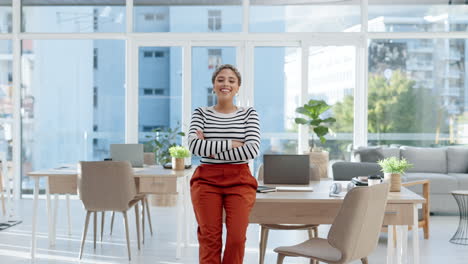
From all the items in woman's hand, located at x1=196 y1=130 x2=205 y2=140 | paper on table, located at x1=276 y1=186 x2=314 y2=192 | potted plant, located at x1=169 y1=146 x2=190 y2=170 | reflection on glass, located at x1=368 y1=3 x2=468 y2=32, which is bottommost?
paper on table, located at x1=276 y1=186 x2=314 y2=192

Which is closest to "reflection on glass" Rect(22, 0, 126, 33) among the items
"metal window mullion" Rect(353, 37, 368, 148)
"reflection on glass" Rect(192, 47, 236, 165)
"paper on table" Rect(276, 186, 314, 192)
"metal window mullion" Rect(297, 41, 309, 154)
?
"reflection on glass" Rect(192, 47, 236, 165)

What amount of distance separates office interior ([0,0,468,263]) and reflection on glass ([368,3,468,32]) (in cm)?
2

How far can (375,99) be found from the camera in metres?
9.80

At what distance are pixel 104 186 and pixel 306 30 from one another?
17.3 ft

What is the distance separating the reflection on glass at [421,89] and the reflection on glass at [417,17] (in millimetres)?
199

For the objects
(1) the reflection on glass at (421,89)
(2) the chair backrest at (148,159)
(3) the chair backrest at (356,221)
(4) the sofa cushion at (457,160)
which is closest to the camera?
(3) the chair backrest at (356,221)

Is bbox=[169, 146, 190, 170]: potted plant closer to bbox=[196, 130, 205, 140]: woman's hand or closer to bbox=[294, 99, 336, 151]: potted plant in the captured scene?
bbox=[196, 130, 205, 140]: woman's hand

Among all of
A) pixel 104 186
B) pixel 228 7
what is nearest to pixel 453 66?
pixel 228 7

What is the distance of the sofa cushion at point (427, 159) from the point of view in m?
9.04

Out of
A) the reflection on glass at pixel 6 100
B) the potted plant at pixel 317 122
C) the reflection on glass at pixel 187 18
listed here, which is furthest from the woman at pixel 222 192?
the reflection on glass at pixel 6 100

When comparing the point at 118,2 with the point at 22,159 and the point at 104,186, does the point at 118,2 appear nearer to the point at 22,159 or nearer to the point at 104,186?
the point at 22,159

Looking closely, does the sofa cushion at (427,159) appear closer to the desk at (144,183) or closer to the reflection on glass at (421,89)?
the reflection on glass at (421,89)

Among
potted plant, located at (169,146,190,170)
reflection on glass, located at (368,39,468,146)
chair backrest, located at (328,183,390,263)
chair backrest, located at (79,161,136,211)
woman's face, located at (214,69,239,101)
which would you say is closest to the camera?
chair backrest, located at (328,183,390,263)

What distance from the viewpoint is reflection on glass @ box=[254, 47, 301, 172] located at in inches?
388
